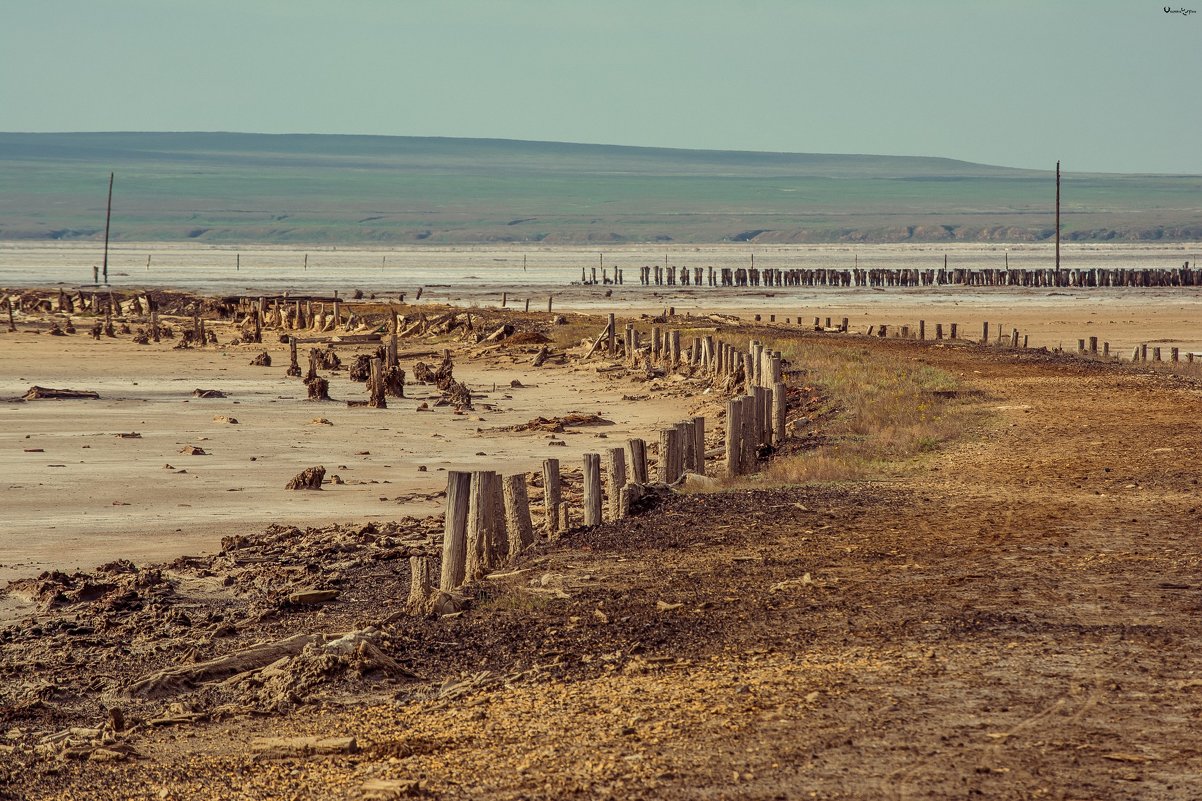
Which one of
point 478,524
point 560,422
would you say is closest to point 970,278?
point 560,422

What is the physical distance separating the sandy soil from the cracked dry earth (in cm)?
493

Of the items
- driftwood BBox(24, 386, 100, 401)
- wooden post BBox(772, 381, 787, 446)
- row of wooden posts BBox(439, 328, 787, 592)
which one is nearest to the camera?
row of wooden posts BBox(439, 328, 787, 592)

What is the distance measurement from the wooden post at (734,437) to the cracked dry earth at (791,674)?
8.51 feet

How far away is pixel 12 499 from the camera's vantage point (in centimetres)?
1786

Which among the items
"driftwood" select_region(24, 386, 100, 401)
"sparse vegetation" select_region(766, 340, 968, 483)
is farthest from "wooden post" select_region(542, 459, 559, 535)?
"driftwood" select_region(24, 386, 100, 401)

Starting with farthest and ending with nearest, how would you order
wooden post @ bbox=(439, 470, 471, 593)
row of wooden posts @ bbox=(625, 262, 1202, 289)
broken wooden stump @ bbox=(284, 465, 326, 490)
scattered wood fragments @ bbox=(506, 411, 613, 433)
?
1. row of wooden posts @ bbox=(625, 262, 1202, 289)
2. scattered wood fragments @ bbox=(506, 411, 613, 433)
3. broken wooden stump @ bbox=(284, 465, 326, 490)
4. wooden post @ bbox=(439, 470, 471, 593)

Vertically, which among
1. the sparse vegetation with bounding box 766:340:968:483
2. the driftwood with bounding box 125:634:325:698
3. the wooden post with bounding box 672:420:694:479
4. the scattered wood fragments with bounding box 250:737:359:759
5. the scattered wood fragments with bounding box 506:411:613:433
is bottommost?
the scattered wood fragments with bounding box 506:411:613:433

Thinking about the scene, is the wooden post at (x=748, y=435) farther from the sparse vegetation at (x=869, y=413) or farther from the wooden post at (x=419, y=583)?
the wooden post at (x=419, y=583)

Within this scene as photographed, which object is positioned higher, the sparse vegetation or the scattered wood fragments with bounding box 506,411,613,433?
the sparse vegetation

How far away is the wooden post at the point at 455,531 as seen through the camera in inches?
485

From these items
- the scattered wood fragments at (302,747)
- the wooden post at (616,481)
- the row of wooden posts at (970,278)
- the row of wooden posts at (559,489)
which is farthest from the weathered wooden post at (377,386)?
the row of wooden posts at (970,278)

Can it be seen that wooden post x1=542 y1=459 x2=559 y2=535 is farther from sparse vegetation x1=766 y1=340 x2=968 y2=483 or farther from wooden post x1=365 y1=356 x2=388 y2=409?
wooden post x1=365 y1=356 x2=388 y2=409

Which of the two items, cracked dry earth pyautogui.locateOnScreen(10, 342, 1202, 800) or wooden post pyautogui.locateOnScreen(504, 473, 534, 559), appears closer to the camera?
cracked dry earth pyautogui.locateOnScreen(10, 342, 1202, 800)

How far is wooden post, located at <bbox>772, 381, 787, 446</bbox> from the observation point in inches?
780
